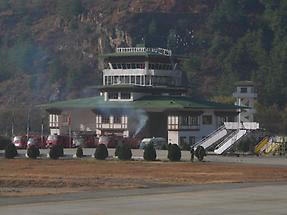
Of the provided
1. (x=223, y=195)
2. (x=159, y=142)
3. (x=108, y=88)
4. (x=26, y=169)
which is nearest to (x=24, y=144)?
(x=159, y=142)

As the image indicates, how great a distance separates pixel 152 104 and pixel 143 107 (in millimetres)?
1418

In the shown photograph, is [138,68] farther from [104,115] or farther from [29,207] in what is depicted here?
[29,207]

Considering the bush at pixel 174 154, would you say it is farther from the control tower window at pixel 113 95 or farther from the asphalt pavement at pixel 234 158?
the control tower window at pixel 113 95

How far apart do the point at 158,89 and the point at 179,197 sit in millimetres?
83022

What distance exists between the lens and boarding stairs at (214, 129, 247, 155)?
88700mm

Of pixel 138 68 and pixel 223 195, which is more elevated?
pixel 138 68

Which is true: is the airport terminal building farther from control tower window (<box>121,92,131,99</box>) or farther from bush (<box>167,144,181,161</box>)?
bush (<box>167,144,181,161</box>)

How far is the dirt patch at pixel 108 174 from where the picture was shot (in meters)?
44.3

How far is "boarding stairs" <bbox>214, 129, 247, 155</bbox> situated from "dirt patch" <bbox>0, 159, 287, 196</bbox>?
65.1ft

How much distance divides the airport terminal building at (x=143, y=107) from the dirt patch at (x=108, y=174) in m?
40.9

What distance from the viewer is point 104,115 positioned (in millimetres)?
117438

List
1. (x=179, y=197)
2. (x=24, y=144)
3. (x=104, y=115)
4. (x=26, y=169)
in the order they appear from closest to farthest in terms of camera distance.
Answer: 1. (x=179, y=197)
2. (x=26, y=169)
3. (x=24, y=144)
4. (x=104, y=115)

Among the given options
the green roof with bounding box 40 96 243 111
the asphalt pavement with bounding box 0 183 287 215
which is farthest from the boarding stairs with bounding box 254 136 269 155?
the asphalt pavement with bounding box 0 183 287 215

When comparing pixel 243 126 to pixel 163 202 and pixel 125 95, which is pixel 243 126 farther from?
pixel 163 202
